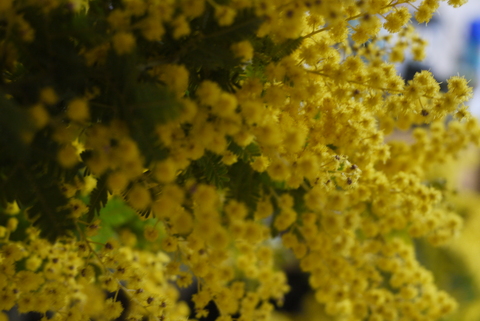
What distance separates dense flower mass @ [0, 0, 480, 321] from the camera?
14.6 inches

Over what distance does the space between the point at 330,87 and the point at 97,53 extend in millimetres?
282

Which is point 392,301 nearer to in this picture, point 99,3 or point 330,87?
point 330,87

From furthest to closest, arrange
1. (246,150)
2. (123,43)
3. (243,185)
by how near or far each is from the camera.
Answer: (243,185) < (246,150) < (123,43)

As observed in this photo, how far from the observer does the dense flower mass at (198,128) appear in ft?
1.21

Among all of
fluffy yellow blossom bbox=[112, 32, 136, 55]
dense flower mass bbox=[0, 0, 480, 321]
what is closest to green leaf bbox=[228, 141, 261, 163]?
dense flower mass bbox=[0, 0, 480, 321]

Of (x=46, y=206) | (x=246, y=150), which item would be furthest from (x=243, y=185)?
(x=46, y=206)

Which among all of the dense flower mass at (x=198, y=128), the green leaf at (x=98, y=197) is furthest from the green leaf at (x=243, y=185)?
the green leaf at (x=98, y=197)

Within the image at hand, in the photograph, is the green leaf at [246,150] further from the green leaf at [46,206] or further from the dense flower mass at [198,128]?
the green leaf at [46,206]

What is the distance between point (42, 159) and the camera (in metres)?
0.40

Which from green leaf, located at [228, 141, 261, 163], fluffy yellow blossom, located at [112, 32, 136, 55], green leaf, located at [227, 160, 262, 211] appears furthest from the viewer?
green leaf, located at [227, 160, 262, 211]

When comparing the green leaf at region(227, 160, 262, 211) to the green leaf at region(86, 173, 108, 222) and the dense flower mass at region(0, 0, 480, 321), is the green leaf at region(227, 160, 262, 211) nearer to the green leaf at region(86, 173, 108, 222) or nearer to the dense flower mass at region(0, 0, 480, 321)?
the dense flower mass at region(0, 0, 480, 321)

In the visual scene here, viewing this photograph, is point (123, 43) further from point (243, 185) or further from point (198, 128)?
point (243, 185)

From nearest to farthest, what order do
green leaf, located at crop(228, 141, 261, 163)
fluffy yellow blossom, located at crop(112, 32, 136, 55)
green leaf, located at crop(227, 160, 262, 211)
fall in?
1. fluffy yellow blossom, located at crop(112, 32, 136, 55)
2. green leaf, located at crop(228, 141, 261, 163)
3. green leaf, located at crop(227, 160, 262, 211)

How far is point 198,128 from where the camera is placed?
1.31 feet
